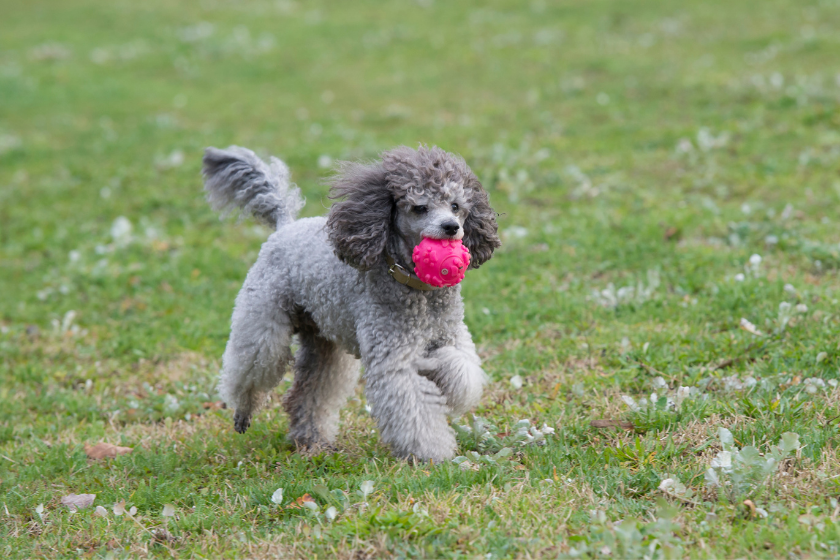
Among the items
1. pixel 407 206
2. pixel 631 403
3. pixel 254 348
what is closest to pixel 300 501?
pixel 254 348

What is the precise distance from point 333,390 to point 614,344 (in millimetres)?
1818

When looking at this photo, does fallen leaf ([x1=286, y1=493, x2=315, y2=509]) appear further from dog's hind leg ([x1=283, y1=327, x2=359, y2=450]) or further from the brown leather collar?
the brown leather collar

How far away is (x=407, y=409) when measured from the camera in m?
4.05

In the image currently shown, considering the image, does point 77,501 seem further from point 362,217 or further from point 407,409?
point 362,217

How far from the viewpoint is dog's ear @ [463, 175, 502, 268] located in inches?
164

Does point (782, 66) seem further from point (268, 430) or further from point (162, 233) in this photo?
point (268, 430)

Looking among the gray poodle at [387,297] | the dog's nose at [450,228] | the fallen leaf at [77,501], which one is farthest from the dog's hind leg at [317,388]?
the dog's nose at [450,228]

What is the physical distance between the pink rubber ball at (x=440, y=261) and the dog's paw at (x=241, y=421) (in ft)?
5.49

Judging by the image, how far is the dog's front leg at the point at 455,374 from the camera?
4.12 meters

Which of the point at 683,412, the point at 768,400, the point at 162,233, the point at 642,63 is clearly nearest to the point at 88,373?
the point at 162,233

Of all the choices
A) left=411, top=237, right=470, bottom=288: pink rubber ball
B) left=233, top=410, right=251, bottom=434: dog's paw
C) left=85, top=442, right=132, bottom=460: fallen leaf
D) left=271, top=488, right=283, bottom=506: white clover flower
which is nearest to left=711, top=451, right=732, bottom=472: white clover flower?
left=411, top=237, right=470, bottom=288: pink rubber ball

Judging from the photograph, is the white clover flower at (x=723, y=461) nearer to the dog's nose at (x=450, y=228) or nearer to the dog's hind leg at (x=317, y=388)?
the dog's nose at (x=450, y=228)

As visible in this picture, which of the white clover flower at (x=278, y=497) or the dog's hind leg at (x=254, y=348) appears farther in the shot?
the dog's hind leg at (x=254, y=348)

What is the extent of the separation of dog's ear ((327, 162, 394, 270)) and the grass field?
3.42 feet
